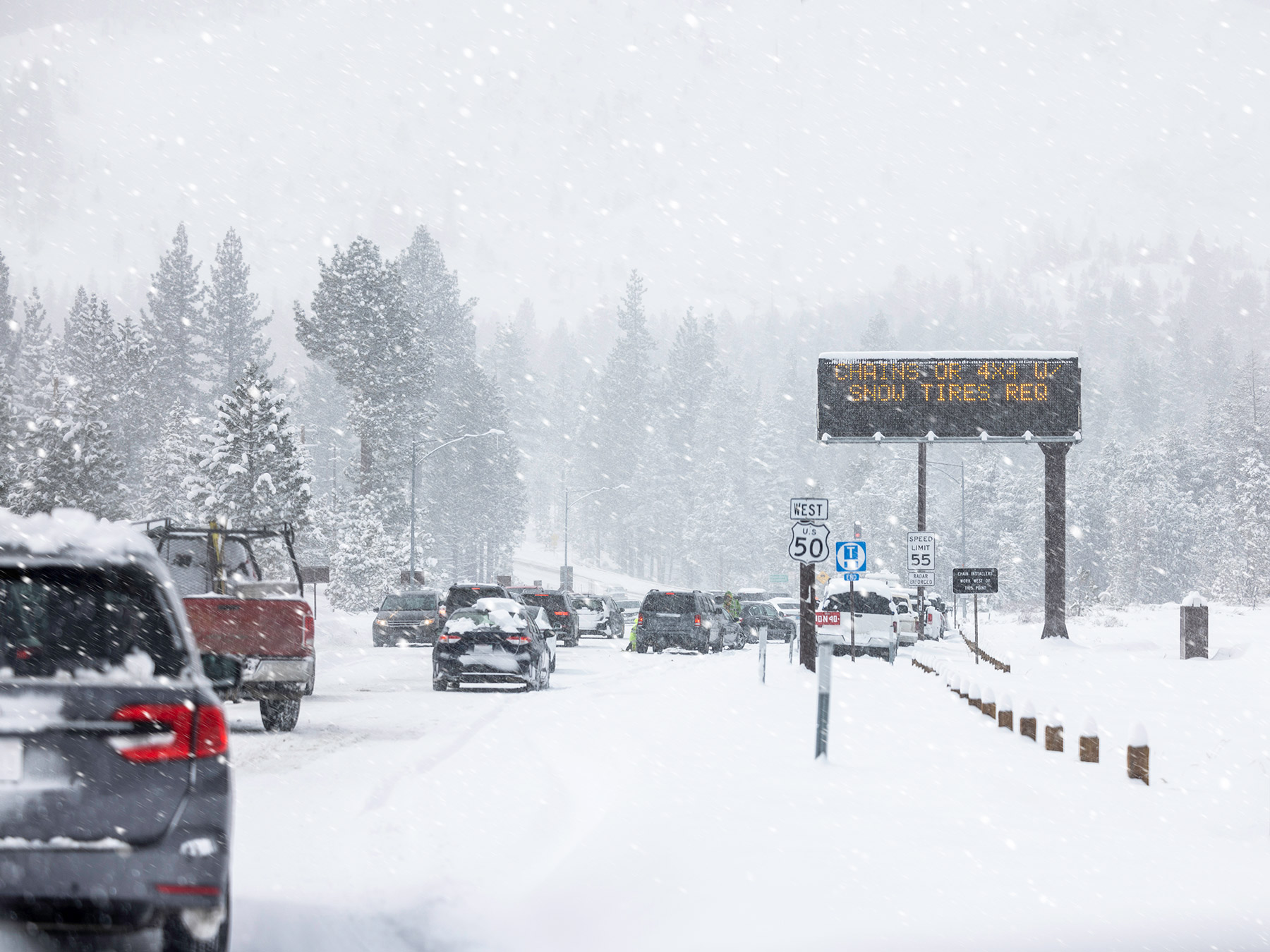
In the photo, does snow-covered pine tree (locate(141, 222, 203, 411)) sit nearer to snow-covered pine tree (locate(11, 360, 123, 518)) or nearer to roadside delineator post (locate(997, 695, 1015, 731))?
snow-covered pine tree (locate(11, 360, 123, 518))

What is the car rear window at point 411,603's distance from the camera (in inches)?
1574

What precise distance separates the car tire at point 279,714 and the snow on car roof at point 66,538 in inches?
423

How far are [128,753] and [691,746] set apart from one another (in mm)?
9555

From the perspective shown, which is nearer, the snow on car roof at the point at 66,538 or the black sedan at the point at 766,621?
the snow on car roof at the point at 66,538

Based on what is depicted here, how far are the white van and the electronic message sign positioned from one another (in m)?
4.67

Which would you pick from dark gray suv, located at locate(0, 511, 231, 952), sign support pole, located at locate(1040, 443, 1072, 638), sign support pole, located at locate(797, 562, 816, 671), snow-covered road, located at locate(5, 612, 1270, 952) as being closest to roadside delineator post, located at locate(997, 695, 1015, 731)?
snow-covered road, located at locate(5, 612, 1270, 952)

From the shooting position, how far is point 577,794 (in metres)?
11.0

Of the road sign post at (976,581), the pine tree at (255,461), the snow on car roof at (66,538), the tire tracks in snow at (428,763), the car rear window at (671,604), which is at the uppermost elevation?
the pine tree at (255,461)

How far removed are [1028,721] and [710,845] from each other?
26.5 ft

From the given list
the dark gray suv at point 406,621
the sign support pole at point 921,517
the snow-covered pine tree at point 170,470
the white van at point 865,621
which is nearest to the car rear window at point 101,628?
the white van at point 865,621

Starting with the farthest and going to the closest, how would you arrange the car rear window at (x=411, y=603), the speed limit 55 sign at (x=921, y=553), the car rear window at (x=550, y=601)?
the car rear window at (x=550, y=601) < the car rear window at (x=411, y=603) < the speed limit 55 sign at (x=921, y=553)

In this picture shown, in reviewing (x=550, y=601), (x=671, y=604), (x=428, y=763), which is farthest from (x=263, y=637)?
(x=550, y=601)

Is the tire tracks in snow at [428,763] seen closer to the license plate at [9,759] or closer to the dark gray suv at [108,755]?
the dark gray suv at [108,755]

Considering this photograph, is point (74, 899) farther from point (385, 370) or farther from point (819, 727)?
point (385, 370)
